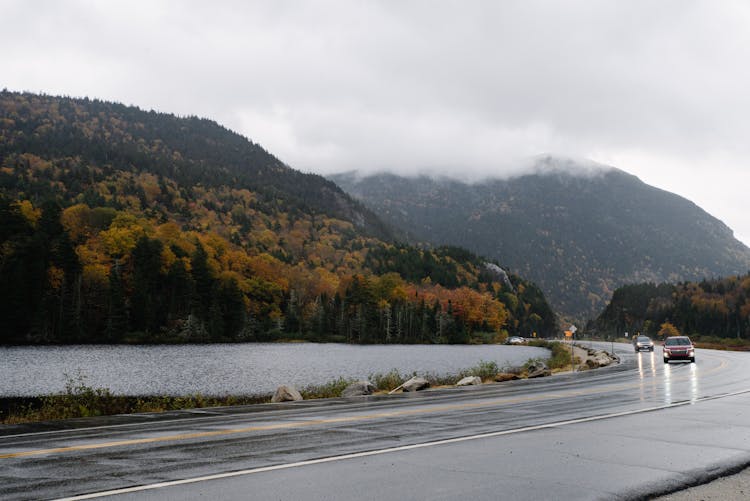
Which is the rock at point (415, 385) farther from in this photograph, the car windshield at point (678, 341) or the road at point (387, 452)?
the car windshield at point (678, 341)

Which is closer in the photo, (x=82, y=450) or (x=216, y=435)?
(x=82, y=450)

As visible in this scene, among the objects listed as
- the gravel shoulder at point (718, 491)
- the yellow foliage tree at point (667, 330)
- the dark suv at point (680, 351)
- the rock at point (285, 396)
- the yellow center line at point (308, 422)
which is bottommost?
the yellow foliage tree at point (667, 330)

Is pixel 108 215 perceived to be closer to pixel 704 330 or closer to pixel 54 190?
pixel 54 190

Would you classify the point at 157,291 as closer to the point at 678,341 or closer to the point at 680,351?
the point at 678,341

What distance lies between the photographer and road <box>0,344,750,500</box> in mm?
8047

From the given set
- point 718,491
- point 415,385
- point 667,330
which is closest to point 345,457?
point 718,491

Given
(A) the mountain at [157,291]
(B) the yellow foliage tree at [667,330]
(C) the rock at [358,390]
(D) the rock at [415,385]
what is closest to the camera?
(C) the rock at [358,390]

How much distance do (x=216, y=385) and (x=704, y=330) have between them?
570ft

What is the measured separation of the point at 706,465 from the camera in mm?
9680

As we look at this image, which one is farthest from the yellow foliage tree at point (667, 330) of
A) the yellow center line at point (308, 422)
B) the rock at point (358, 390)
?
the rock at point (358, 390)

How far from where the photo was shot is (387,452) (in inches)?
421

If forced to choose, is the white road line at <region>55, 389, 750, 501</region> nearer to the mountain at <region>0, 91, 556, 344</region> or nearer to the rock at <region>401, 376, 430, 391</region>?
the rock at <region>401, 376, 430, 391</region>

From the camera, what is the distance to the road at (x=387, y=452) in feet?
26.4

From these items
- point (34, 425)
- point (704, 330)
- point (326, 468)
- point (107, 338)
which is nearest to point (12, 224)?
point (107, 338)
